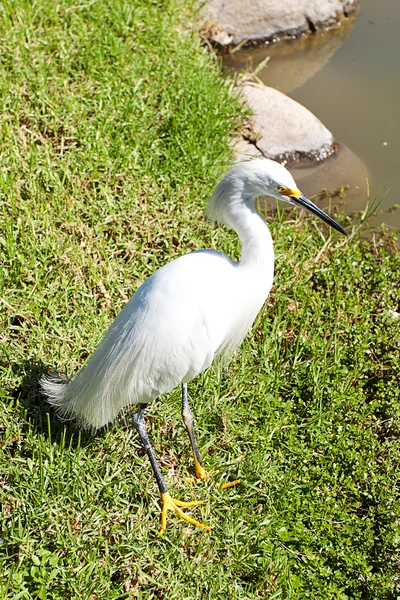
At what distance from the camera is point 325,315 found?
3732mm

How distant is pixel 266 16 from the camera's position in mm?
6457

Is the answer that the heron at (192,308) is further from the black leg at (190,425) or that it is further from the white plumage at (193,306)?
the black leg at (190,425)

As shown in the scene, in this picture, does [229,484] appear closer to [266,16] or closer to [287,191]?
[287,191]

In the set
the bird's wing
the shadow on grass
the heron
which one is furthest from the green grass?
the bird's wing

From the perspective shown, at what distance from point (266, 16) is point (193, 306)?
4.98 metres

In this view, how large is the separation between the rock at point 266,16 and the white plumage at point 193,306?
13.5 ft

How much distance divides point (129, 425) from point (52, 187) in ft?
5.33

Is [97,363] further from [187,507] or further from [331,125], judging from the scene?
[331,125]

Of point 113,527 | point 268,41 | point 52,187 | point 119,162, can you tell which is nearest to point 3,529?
point 113,527

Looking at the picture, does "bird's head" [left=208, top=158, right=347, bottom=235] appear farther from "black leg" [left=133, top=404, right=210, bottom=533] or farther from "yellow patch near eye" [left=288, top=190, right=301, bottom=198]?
"black leg" [left=133, top=404, right=210, bottom=533]

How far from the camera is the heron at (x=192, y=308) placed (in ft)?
8.16

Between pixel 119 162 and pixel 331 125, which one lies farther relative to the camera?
pixel 331 125

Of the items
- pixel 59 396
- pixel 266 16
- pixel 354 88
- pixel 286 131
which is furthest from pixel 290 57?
pixel 59 396

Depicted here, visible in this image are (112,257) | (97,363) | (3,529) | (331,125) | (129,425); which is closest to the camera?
(3,529)
